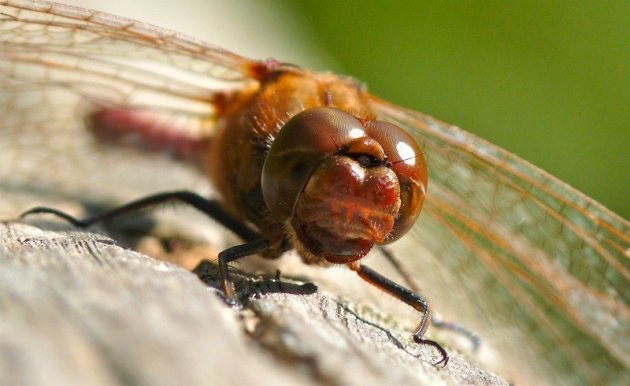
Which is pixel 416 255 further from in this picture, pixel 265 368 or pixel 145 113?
pixel 265 368

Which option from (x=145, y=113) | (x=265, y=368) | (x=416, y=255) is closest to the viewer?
(x=265, y=368)

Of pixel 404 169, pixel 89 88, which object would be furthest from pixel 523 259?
pixel 89 88

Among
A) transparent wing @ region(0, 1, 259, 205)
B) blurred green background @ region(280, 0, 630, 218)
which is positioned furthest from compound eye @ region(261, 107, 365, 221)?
blurred green background @ region(280, 0, 630, 218)

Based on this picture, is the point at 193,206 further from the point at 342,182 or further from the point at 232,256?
the point at 342,182

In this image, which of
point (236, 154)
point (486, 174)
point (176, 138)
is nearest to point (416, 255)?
point (486, 174)

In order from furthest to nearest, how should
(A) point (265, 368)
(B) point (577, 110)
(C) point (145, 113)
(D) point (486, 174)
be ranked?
(B) point (577, 110) → (C) point (145, 113) → (D) point (486, 174) → (A) point (265, 368)

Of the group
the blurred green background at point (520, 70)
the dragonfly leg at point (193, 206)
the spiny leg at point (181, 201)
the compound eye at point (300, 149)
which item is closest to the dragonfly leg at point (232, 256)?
the spiny leg at point (181, 201)

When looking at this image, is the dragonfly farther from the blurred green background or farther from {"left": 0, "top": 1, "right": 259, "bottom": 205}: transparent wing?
the blurred green background
